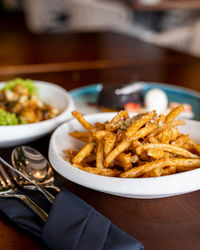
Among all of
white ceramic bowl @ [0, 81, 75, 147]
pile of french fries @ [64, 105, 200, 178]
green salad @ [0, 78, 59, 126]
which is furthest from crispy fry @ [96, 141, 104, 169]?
green salad @ [0, 78, 59, 126]

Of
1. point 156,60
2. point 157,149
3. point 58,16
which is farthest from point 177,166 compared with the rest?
point 58,16

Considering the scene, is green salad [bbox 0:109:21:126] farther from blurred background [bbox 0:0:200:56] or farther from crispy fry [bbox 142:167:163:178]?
blurred background [bbox 0:0:200:56]

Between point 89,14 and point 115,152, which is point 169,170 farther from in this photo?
point 89,14

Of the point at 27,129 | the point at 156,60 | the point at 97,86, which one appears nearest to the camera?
the point at 27,129

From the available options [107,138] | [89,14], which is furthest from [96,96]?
[89,14]

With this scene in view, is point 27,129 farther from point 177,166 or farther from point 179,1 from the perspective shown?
point 179,1

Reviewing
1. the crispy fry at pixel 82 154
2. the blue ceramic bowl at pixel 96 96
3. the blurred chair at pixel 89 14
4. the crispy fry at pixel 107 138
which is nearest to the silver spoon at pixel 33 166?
the crispy fry at pixel 82 154

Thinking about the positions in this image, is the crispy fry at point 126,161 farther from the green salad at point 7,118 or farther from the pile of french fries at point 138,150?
the green salad at point 7,118
